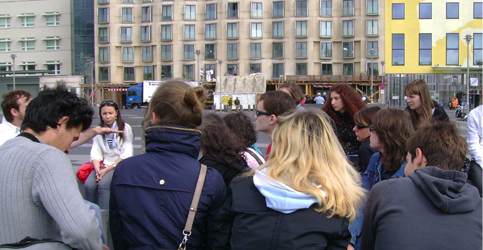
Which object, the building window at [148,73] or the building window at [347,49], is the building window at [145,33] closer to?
the building window at [148,73]

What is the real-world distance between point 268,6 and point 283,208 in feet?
188

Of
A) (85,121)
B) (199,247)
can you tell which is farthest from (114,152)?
(199,247)

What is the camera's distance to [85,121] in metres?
2.46

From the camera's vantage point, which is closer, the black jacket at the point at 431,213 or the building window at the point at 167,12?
the black jacket at the point at 431,213

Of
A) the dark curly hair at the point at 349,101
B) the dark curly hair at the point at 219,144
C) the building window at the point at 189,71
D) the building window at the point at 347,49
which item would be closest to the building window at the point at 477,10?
the building window at the point at 347,49

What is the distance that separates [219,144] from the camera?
10.4ft

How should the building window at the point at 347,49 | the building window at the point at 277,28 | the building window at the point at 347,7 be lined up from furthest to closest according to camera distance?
the building window at the point at 277,28
the building window at the point at 347,7
the building window at the point at 347,49

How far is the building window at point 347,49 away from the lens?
55188 mm

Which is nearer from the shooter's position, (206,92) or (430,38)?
(206,92)

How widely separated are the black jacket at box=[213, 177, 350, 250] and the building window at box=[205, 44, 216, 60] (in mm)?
56545

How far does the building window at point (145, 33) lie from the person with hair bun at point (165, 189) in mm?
58615

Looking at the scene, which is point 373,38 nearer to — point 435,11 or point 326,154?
point 435,11

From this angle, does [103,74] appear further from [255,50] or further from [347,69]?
[347,69]

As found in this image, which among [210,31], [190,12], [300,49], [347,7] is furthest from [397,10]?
[190,12]
